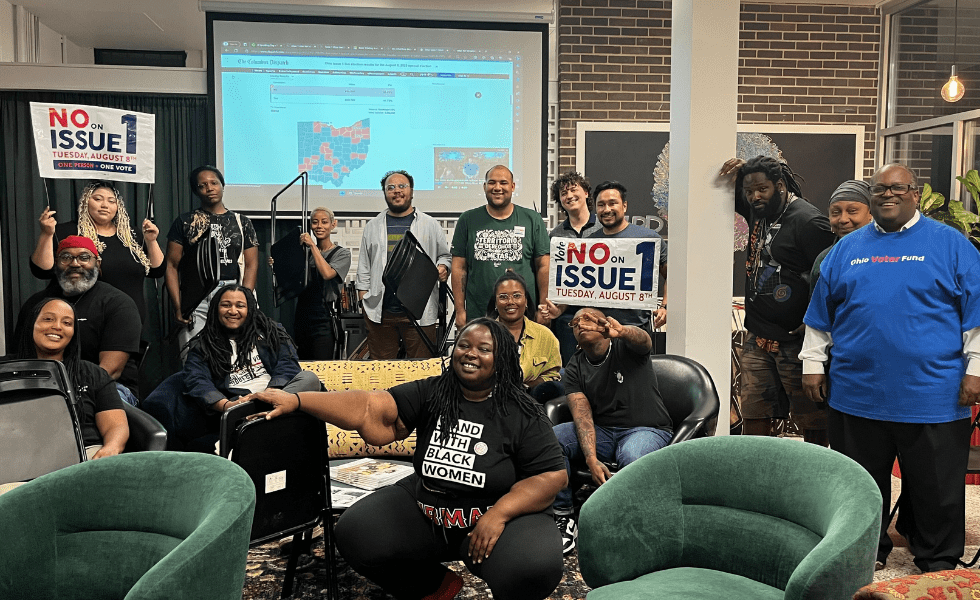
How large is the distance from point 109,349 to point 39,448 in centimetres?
105

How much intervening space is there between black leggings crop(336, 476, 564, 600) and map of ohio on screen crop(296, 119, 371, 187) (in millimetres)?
4154

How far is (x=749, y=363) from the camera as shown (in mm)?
4020

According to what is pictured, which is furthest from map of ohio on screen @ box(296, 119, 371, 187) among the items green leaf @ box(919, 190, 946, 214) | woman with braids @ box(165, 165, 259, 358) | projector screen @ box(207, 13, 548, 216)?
green leaf @ box(919, 190, 946, 214)

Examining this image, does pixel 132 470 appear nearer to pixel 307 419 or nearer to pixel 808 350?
pixel 307 419

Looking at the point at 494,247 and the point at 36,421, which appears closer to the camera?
the point at 36,421

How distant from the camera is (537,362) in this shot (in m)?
3.82

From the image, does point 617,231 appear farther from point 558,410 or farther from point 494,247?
point 558,410

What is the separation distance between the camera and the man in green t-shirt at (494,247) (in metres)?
4.45

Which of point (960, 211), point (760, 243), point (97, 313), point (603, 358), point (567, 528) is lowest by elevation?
point (567, 528)

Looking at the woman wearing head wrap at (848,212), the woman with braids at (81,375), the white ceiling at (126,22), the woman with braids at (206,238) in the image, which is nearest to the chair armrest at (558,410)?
the woman wearing head wrap at (848,212)

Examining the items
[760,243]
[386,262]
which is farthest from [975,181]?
[386,262]

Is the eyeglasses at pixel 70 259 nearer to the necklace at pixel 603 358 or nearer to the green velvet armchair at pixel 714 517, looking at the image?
the necklace at pixel 603 358

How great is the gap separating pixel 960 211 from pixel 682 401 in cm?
395

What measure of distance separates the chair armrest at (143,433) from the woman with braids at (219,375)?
29 centimetres
